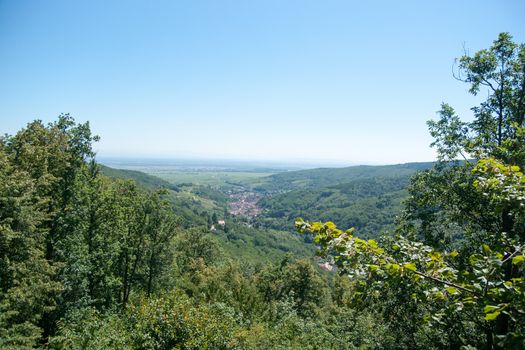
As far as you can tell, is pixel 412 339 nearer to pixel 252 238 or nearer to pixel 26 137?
pixel 26 137

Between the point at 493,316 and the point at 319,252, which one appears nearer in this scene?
the point at 493,316

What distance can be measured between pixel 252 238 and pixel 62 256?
133m

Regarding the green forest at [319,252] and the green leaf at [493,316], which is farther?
the green forest at [319,252]

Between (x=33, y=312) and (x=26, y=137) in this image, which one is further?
(x=26, y=137)

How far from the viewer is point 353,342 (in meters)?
17.5

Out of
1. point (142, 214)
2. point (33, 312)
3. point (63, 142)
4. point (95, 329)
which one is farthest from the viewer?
point (142, 214)

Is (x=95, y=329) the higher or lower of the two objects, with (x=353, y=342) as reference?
higher

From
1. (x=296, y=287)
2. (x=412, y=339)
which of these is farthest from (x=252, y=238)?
(x=412, y=339)

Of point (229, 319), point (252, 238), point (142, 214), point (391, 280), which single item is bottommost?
point (252, 238)

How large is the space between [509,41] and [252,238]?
14189 cm

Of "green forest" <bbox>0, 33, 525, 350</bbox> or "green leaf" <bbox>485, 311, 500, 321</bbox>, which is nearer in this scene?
"green leaf" <bbox>485, 311, 500, 321</bbox>

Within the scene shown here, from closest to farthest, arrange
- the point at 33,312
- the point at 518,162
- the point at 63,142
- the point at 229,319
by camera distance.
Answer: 1. the point at 518,162
2. the point at 33,312
3. the point at 229,319
4. the point at 63,142

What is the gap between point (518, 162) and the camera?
720 centimetres

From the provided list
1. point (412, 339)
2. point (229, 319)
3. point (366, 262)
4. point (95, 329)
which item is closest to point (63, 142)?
point (95, 329)
